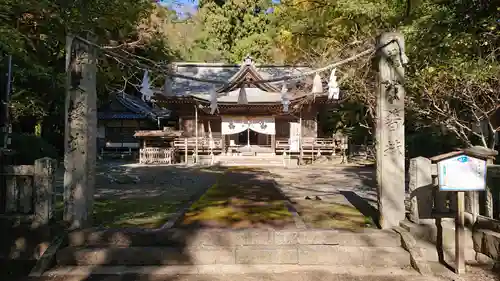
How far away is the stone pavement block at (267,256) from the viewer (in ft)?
15.3

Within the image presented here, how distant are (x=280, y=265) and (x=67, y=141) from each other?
364 centimetres

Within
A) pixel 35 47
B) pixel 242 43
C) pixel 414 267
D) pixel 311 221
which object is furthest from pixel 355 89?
pixel 242 43

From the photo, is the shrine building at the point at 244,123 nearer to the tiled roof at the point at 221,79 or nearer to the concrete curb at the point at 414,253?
the tiled roof at the point at 221,79

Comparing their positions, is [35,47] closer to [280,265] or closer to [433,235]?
[280,265]

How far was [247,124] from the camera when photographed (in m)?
21.5

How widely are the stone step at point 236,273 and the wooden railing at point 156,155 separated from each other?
16118mm

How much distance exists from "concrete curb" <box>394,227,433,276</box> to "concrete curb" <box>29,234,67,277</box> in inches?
186

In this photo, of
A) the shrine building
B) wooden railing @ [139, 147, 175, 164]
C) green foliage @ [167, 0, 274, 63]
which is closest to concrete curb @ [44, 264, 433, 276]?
the shrine building

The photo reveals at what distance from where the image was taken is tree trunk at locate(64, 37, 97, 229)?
5.31 m

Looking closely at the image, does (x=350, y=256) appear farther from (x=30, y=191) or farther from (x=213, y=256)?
(x=30, y=191)

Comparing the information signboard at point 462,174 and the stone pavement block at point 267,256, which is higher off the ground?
the information signboard at point 462,174

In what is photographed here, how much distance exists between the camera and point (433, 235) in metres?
5.02

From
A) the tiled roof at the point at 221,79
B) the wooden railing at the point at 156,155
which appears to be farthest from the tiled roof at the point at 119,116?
the wooden railing at the point at 156,155

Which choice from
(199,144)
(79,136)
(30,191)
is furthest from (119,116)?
(30,191)
